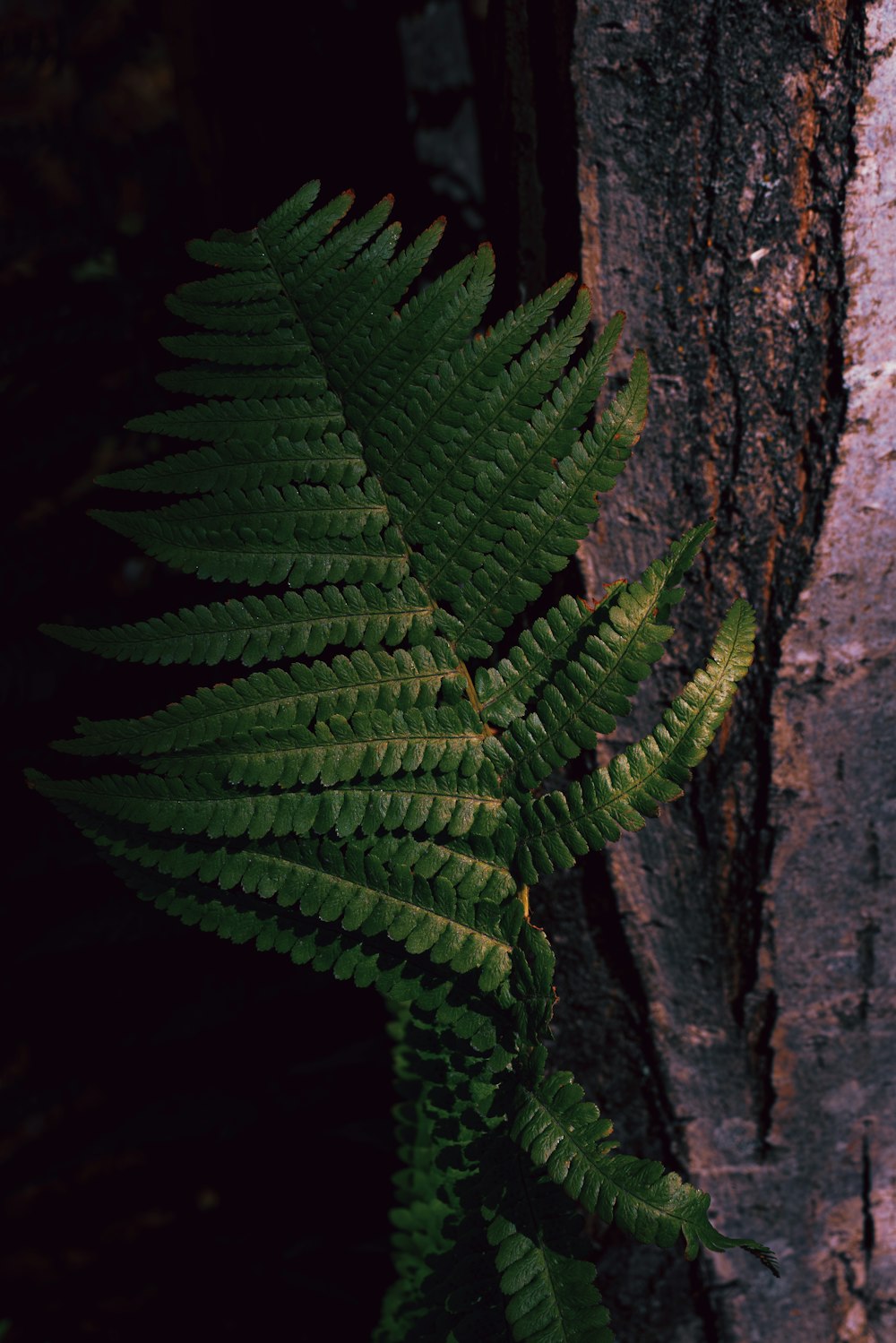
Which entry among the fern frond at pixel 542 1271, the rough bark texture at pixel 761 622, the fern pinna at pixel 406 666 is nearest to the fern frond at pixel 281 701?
the fern pinna at pixel 406 666

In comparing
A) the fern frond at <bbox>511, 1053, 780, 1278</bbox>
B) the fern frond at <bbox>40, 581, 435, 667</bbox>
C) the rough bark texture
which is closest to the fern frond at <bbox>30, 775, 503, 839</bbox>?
the fern frond at <bbox>40, 581, 435, 667</bbox>

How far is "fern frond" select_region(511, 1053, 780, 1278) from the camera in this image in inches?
22.7

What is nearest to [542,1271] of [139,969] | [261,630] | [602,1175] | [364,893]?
[602,1175]

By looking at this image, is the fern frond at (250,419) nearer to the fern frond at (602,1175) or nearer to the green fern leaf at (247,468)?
the green fern leaf at (247,468)

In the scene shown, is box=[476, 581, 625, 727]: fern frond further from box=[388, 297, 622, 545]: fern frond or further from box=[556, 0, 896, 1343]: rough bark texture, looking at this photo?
box=[556, 0, 896, 1343]: rough bark texture

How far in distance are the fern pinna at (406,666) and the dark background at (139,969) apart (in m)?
1.03

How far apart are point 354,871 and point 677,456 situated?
52cm

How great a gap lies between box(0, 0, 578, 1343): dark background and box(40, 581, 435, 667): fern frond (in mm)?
1117

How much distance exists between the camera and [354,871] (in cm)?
68

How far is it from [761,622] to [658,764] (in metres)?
0.31

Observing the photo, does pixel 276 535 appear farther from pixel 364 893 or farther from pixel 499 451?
pixel 364 893

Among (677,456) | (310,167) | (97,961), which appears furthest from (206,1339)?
(310,167)

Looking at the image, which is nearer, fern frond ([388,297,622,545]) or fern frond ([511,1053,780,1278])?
fern frond ([511,1053,780,1278])

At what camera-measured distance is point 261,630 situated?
708 millimetres
